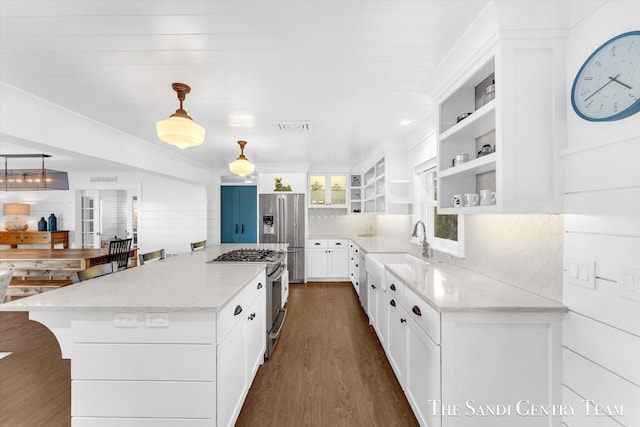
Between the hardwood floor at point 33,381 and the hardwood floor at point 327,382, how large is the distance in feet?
4.38

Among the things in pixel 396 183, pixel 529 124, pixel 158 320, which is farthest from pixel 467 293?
pixel 396 183

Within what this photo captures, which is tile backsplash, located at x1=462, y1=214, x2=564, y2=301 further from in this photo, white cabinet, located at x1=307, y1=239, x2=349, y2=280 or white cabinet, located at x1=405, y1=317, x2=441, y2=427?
white cabinet, located at x1=307, y1=239, x2=349, y2=280

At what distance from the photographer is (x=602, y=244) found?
45.4 inches

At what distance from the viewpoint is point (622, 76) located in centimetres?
103

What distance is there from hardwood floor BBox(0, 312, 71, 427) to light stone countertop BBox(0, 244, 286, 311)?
3.17ft

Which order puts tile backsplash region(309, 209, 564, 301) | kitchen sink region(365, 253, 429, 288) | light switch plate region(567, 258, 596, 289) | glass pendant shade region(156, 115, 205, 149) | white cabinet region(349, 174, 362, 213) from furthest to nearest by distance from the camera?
white cabinet region(349, 174, 362, 213) < kitchen sink region(365, 253, 429, 288) < glass pendant shade region(156, 115, 205, 149) < tile backsplash region(309, 209, 564, 301) < light switch plate region(567, 258, 596, 289)

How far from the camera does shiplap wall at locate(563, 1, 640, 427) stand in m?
1.04

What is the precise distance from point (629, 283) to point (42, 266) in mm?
6182

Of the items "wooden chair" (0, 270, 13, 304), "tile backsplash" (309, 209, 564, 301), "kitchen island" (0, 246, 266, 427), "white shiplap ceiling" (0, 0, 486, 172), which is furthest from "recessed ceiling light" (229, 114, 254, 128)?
"wooden chair" (0, 270, 13, 304)

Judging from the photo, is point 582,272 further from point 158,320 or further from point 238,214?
point 238,214

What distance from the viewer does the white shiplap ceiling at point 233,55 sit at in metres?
1.33

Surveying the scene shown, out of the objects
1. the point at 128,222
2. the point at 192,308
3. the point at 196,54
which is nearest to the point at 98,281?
the point at 192,308

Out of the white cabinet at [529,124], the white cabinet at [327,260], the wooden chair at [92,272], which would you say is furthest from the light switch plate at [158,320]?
the white cabinet at [327,260]

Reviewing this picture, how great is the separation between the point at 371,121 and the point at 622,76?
209cm
